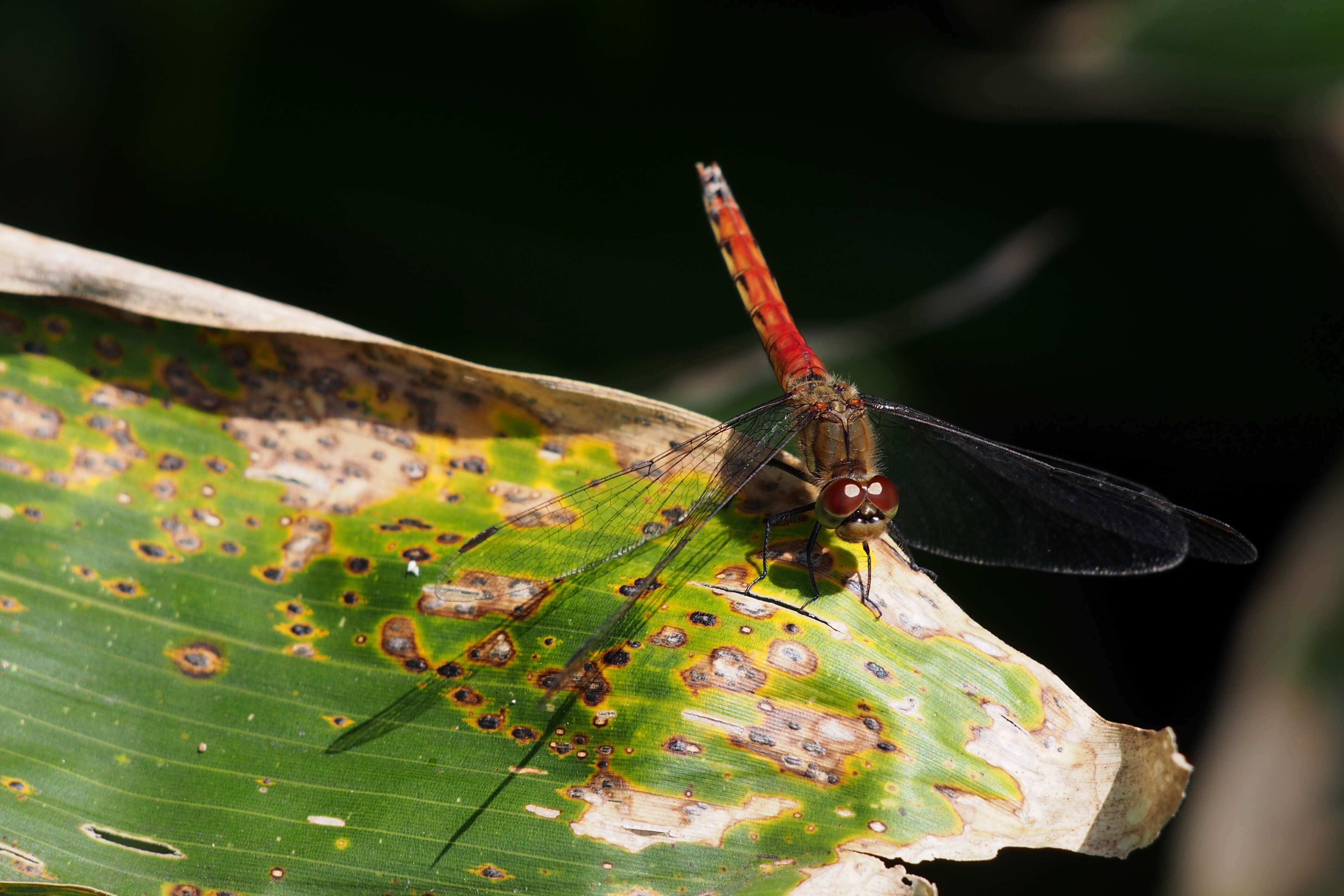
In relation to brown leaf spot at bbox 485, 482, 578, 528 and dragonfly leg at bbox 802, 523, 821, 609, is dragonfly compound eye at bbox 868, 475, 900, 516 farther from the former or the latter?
brown leaf spot at bbox 485, 482, 578, 528

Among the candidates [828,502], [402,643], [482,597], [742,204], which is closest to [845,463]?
[828,502]

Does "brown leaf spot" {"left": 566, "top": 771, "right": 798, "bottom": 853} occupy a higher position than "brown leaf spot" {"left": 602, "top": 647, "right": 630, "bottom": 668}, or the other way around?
"brown leaf spot" {"left": 602, "top": 647, "right": 630, "bottom": 668}

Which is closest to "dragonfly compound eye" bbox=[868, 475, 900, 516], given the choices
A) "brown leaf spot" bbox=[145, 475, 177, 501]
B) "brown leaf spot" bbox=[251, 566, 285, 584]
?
"brown leaf spot" bbox=[251, 566, 285, 584]

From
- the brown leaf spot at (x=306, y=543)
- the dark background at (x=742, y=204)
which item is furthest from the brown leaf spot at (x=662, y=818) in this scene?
the dark background at (x=742, y=204)

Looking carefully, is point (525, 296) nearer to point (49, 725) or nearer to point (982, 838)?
point (49, 725)

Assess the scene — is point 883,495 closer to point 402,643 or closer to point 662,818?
point 662,818

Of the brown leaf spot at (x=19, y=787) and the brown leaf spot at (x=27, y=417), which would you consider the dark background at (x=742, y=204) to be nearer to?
the brown leaf spot at (x=27, y=417)
